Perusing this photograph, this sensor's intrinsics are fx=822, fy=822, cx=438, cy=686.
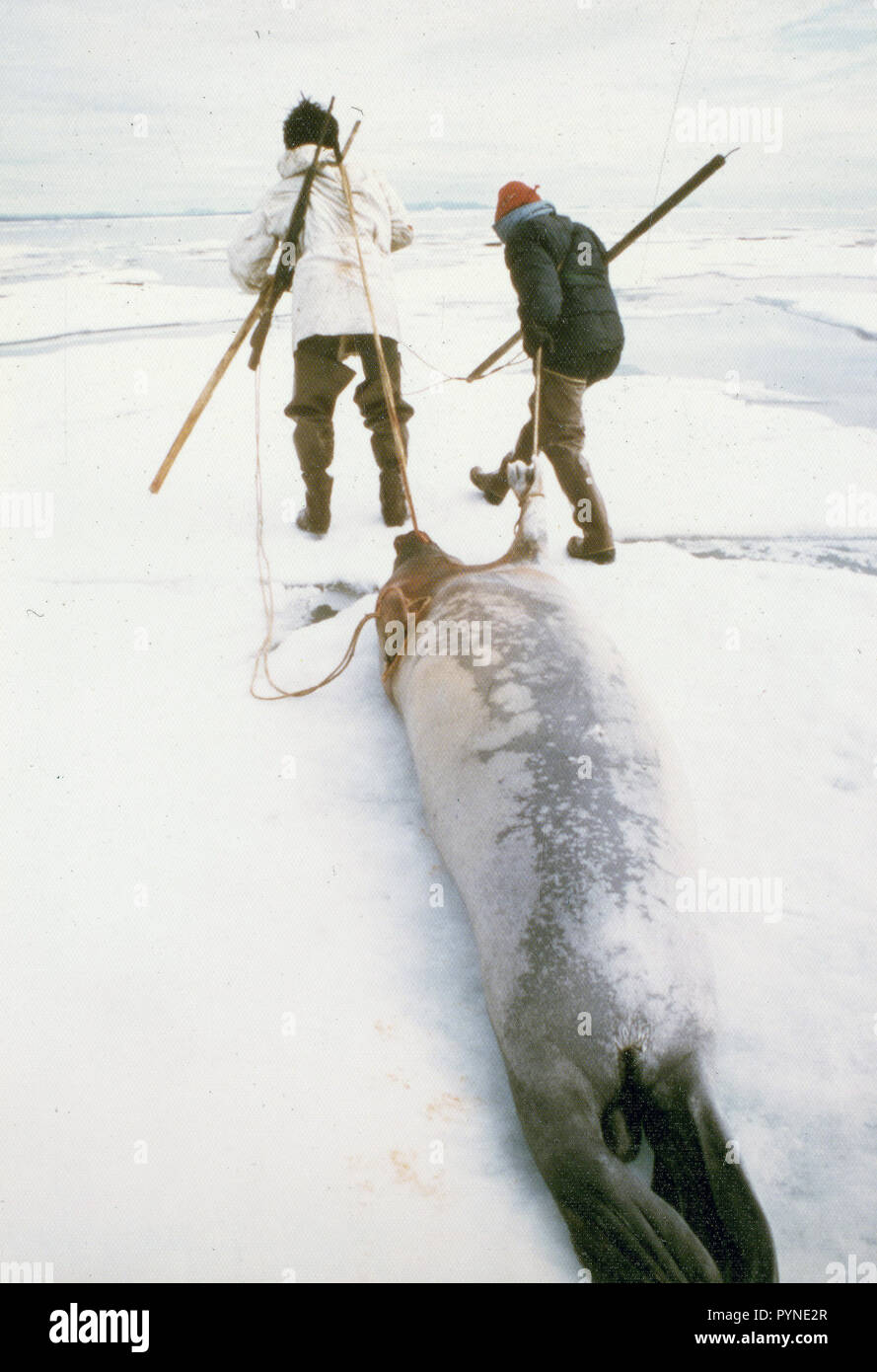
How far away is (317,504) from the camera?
3660 millimetres

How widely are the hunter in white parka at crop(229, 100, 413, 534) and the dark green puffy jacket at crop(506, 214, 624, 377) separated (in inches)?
26.1

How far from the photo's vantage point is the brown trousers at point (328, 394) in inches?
135

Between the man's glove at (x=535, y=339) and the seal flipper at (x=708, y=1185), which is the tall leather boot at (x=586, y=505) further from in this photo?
the seal flipper at (x=708, y=1185)

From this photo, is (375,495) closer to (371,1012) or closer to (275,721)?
(275,721)

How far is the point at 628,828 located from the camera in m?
1.45

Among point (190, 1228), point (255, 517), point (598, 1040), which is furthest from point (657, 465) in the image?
point (190, 1228)

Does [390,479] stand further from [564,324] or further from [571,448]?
[564,324]

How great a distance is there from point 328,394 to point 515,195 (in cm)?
105

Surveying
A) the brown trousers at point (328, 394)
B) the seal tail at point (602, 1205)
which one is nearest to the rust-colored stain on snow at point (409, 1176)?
the seal tail at point (602, 1205)

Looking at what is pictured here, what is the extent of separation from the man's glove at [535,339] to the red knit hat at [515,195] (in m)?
0.45

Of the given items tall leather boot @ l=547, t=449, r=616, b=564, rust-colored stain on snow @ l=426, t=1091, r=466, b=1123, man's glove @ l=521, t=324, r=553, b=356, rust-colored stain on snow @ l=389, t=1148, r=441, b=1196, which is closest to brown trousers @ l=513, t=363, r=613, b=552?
tall leather boot @ l=547, t=449, r=616, b=564

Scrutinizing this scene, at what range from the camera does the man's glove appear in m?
3.07

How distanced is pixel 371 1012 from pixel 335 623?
5.51 feet

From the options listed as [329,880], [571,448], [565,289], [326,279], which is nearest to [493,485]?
[571,448]
